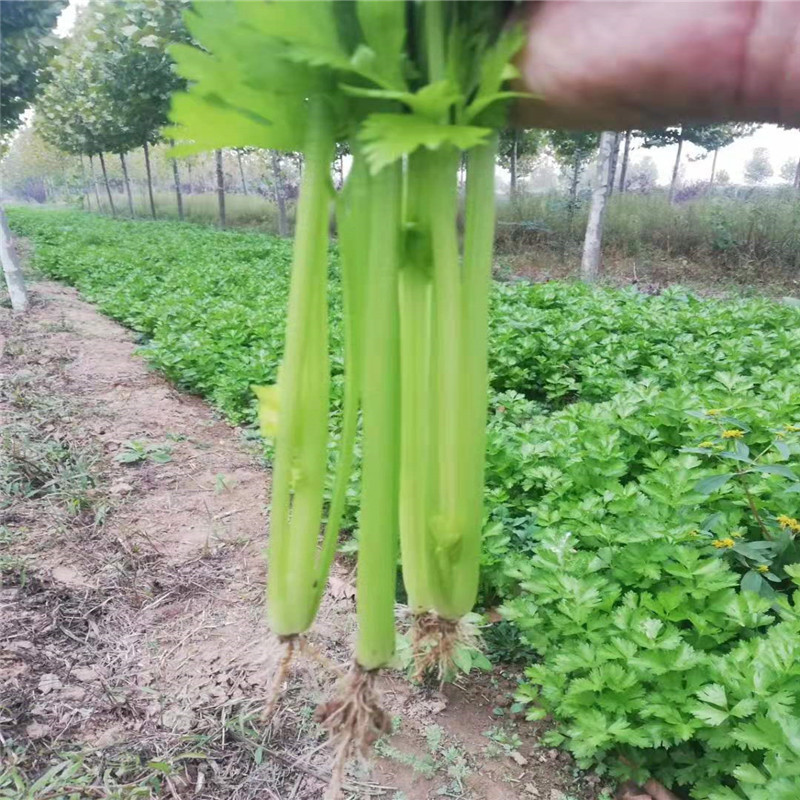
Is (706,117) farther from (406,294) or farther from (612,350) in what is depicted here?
(612,350)

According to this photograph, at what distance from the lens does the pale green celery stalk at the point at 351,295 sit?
2.61ft

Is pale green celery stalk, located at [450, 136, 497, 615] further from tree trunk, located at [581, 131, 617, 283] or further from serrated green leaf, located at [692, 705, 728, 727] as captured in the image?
tree trunk, located at [581, 131, 617, 283]

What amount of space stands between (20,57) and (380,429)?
13286 mm

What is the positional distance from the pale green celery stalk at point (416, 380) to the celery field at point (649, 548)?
4.36 feet

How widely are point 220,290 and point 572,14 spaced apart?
8.91 metres

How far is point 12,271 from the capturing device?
347 inches

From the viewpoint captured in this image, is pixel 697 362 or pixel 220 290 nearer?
pixel 697 362

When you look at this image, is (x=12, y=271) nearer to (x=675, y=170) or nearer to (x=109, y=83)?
(x=109, y=83)

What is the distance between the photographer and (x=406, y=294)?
848 millimetres

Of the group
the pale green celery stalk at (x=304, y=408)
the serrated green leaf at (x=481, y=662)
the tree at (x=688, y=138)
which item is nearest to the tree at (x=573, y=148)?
the tree at (x=688, y=138)

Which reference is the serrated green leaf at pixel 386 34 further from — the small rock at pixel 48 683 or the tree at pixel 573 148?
the tree at pixel 573 148

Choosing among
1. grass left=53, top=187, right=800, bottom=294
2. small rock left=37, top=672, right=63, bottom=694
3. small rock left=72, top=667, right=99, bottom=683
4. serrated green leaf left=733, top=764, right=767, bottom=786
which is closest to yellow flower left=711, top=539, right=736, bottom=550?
serrated green leaf left=733, top=764, right=767, bottom=786

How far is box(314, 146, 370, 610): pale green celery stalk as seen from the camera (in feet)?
2.61

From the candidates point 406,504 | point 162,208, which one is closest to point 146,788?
point 406,504
